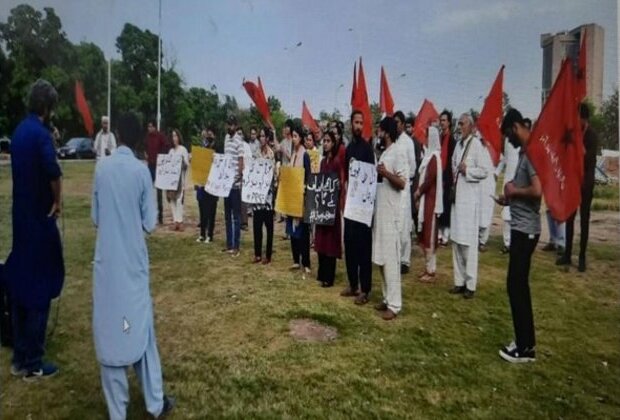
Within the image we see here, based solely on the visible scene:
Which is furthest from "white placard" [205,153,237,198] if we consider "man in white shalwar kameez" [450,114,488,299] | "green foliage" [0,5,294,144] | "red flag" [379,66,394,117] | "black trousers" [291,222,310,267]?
"man in white shalwar kameez" [450,114,488,299]

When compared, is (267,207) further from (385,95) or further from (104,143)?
(104,143)

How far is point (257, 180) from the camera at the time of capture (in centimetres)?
480

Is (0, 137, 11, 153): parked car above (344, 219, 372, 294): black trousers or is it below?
above

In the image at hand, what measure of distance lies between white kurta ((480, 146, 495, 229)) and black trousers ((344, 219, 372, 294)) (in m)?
0.82

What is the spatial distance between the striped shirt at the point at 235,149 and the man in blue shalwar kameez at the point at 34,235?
1624 mm

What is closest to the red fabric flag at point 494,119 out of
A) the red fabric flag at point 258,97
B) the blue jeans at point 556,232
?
the blue jeans at point 556,232

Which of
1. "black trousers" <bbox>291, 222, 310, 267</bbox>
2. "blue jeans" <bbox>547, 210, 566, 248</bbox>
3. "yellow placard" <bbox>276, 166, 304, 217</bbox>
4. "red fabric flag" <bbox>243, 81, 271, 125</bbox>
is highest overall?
"red fabric flag" <bbox>243, 81, 271, 125</bbox>

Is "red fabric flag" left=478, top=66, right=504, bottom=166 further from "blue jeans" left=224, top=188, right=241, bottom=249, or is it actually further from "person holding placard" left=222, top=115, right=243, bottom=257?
"blue jeans" left=224, top=188, right=241, bottom=249

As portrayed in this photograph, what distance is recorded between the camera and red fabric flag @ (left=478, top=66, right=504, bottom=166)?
298 centimetres

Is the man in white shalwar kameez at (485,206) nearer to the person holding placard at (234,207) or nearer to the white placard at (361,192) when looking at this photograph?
the white placard at (361,192)

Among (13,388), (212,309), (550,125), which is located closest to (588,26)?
(550,125)

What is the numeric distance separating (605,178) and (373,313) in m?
1.74

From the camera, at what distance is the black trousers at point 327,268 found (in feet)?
14.6

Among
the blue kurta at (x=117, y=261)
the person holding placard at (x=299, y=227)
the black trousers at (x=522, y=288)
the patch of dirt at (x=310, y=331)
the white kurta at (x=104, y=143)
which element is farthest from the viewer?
the person holding placard at (x=299, y=227)
